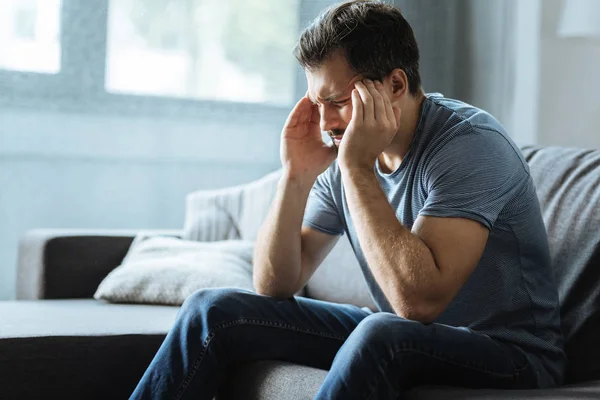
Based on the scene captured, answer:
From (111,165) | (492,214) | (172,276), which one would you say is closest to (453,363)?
(492,214)

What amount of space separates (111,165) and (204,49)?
0.60 meters

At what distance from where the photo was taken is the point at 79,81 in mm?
3154

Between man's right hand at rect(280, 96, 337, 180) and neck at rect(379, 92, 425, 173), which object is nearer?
neck at rect(379, 92, 425, 173)

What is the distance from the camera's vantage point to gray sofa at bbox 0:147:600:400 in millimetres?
1573

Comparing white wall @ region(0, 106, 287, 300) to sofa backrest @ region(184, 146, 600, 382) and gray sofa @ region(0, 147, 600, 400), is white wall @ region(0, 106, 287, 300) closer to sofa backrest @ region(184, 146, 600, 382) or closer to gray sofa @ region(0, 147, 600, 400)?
gray sofa @ region(0, 147, 600, 400)

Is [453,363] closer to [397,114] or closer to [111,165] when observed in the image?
[397,114]

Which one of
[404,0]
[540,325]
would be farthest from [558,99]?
[540,325]

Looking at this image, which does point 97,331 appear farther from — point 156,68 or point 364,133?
point 156,68

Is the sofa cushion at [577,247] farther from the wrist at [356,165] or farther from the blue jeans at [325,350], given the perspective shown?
the wrist at [356,165]

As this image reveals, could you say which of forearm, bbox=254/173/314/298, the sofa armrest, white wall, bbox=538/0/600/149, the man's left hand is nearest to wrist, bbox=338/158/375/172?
the man's left hand

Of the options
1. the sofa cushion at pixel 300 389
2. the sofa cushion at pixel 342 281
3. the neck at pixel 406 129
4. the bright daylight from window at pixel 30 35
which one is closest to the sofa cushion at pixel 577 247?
the sofa cushion at pixel 300 389

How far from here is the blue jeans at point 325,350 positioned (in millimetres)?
1304

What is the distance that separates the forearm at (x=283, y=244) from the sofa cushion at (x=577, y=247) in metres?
0.53

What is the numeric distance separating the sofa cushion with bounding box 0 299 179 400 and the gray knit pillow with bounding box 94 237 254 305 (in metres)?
0.32
